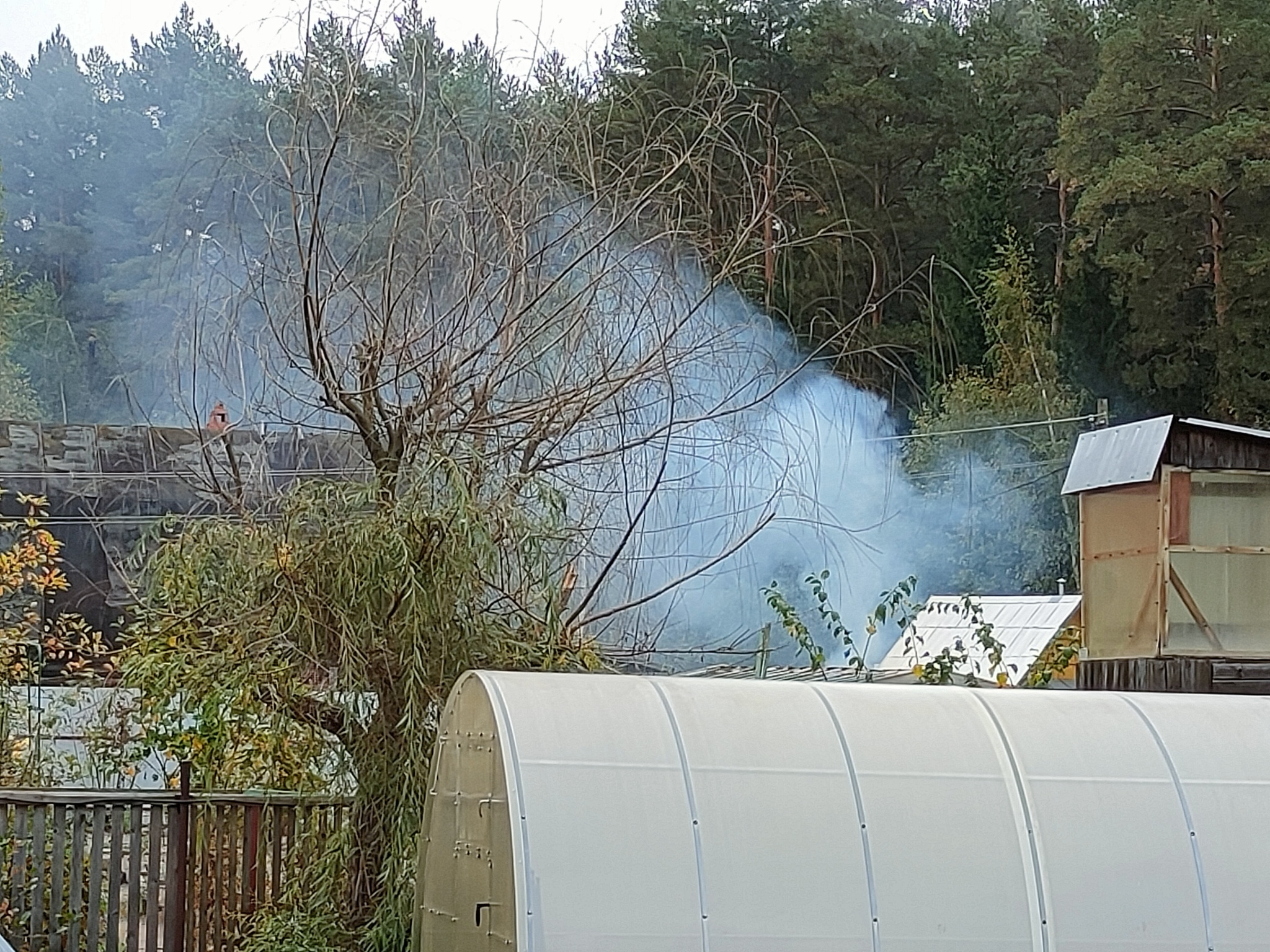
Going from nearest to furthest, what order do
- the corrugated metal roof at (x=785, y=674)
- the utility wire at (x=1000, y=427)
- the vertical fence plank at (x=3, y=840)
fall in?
the vertical fence plank at (x=3, y=840)
the corrugated metal roof at (x=785, y=674)
the utility wire at (x=1000, y=427)

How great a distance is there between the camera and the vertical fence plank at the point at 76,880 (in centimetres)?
690

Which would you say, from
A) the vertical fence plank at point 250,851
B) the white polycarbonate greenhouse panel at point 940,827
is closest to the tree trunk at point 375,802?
the vertical fence plank at point 250,851

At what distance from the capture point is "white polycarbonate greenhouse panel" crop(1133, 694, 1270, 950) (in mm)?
4516

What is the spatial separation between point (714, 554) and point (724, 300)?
1534mm

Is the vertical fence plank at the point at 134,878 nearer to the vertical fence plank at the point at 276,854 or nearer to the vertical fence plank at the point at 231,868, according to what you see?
the vertical fence plank at the point at 231,868

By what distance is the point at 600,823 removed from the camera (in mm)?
4332

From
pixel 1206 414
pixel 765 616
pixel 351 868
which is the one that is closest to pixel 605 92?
pixel 351 868

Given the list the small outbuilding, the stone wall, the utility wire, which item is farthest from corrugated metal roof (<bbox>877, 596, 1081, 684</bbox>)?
the small outbuilding

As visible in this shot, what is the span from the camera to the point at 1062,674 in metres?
9.62

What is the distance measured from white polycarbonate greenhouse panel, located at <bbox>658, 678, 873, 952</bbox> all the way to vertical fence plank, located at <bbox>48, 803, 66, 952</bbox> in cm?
340

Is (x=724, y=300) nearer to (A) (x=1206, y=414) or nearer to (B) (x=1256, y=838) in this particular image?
(B) (x=1256, y=838)

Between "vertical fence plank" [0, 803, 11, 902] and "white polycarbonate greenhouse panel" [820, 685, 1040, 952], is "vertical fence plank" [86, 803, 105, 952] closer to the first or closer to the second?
"vertical fence plank" [0, 803, 11, 902]

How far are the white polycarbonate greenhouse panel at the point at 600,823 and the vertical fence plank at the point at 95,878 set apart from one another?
3.02 meters

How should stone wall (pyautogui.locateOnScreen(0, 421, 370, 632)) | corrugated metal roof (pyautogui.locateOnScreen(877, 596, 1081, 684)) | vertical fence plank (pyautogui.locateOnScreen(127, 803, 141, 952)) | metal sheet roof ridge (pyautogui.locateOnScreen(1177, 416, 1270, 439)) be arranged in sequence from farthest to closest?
corrugated metal roof (pyautogui.locateOnScreen(877, 596, 1081, 684)) → stone wall (pyautogui.locateOnScreen(0, 421, 370, 632)) → metal sheet roof ridge (pyautogui.locateOnScreen(1177, 416, 1270, 439)) → vertical fence plank (pyautogui.locateOnScreen(127, 803, 141, 952))
